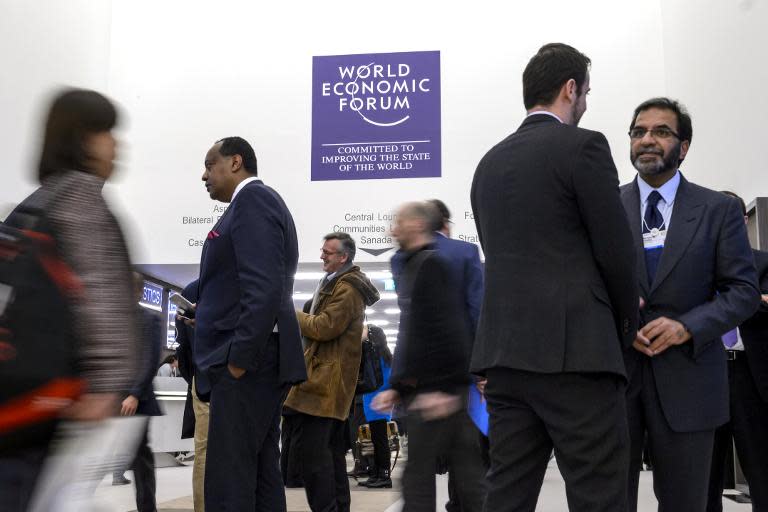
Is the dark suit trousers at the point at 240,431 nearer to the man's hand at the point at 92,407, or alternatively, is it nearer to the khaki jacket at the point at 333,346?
the khaki jacket at the point at 333,346

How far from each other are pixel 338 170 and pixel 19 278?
23.9ft

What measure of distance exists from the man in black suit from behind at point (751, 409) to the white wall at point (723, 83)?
276 centimetres

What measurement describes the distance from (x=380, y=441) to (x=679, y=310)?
4785 mm

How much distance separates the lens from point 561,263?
1.96m

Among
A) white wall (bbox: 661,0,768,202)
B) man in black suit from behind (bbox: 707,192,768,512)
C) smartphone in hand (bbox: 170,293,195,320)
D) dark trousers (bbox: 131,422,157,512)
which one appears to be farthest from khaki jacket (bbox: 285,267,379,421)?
white wall (bbox: 661,0,768,202)

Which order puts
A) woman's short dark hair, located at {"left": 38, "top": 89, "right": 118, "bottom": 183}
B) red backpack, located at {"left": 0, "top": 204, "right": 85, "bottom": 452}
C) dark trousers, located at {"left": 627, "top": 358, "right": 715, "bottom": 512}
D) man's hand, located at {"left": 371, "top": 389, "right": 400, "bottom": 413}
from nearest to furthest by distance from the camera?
red backpack, located at {"left": 0, "top": 204, "right": 85, "bottom": 452}, woman's short dark hair, located at {"left": 38, "top": 89, "right": 118, "bottom": 183}, dark trousers, located at {"left": 627, "top": 358, "right": 715, "bottom": 512}, man's hand, located at {"left": 371, "top": 389, "right": 400, "bottom": 413}

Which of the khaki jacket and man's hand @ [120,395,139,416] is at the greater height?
the khaki jacket

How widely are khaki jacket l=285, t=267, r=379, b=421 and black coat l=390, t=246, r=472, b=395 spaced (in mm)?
1223

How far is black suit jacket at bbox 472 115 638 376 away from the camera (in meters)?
1.92

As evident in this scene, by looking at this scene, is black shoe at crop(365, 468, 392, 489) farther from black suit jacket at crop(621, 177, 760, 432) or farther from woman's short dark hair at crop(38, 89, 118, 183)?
woman's short dark hair at crop(38, 89, 118, 183)

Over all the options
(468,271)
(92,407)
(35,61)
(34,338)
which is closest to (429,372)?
(468,271)

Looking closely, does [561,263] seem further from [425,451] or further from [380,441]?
[380,441]

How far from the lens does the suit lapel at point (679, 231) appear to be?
2359mm

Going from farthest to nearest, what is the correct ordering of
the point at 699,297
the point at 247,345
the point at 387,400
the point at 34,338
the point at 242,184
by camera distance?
the point at 242,184 → the point at 387,400 → the point at 247,345 → the point at 699,297 → the point at 34,338
